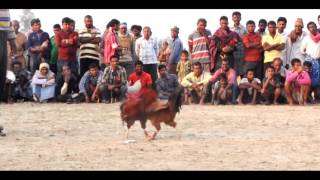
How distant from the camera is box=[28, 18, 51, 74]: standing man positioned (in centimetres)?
1259

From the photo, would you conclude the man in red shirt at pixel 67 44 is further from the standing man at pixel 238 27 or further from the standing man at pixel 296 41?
the standing man at pixel 296 41

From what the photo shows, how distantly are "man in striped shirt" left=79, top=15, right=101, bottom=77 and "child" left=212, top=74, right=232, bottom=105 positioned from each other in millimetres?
2333

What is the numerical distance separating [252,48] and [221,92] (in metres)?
1.00

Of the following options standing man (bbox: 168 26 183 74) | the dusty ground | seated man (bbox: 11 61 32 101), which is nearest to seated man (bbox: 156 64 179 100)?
standing man (bbox: 168 26 183 74)

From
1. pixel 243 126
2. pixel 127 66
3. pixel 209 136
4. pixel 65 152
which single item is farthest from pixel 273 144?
pixel 127 66

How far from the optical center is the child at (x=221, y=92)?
12125 millimetres

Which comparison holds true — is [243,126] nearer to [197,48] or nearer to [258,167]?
[258,167]

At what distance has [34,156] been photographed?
6.04 metres

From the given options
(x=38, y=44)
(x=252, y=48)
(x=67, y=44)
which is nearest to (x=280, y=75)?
(x=252, y=48)

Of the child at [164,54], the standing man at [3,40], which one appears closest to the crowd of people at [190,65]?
the child at [164,54]

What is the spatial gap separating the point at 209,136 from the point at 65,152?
189cm

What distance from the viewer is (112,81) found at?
40.2 ft

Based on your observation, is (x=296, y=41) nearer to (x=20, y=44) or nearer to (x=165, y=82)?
(x=165, y=82)

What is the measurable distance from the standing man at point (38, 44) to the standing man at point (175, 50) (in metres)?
2.43
